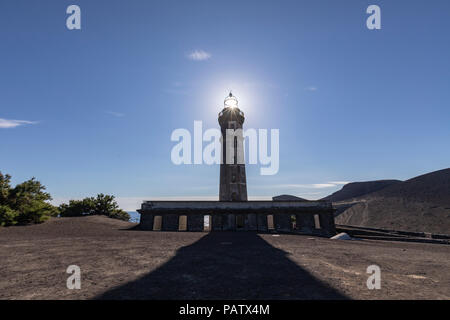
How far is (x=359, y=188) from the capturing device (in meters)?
107

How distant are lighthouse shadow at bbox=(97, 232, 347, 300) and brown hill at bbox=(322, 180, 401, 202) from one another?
114m

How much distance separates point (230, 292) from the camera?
15.6 ft

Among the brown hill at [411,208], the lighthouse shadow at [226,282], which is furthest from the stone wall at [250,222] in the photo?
the brown hill at [411,208]

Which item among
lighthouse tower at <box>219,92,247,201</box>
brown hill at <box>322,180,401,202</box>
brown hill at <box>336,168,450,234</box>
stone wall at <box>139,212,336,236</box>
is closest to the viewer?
stone wall at <box>139,212,336,236</box>

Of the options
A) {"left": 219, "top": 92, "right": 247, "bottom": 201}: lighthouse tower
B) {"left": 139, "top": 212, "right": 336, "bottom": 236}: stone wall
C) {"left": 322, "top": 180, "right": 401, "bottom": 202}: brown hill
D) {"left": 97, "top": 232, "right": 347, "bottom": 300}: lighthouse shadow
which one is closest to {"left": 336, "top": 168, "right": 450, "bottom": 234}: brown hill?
{"left": 322, "top": 180, "right": 401, "bottom": 202}: brown hill

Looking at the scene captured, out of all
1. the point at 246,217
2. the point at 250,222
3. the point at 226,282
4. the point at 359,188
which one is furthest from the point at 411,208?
the point at 226,282

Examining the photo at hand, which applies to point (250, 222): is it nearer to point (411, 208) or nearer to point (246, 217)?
point (246, 217)

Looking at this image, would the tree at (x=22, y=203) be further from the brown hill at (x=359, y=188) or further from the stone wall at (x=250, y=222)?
the brown hill at (x=359, y=188)

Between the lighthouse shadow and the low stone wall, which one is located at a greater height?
the lighthouse shadow

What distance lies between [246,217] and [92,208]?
2451 cm

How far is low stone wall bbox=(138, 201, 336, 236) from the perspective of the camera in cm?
2233

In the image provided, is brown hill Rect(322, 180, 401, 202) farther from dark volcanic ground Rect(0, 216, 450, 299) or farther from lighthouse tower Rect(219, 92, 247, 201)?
dark volcanic ground Rect(0, 216, 450, 299)
